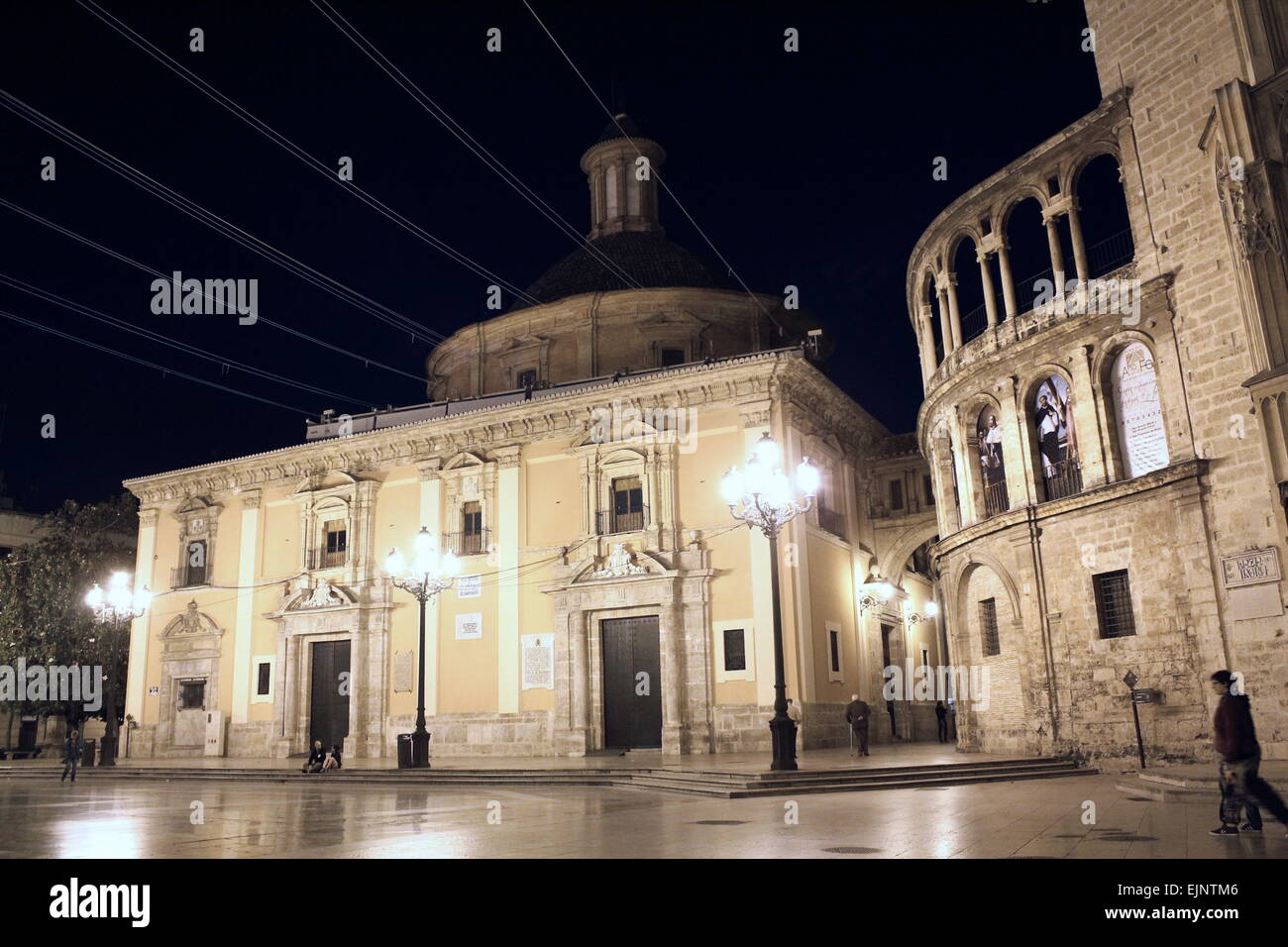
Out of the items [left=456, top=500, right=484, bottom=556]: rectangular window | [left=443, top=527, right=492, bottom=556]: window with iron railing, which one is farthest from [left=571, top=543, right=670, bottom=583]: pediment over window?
[left=456, top=500, right=484, bottom=556]: rectangular window

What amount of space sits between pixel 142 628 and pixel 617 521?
16.7 metres

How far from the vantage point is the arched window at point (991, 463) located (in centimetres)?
Answer: 1994

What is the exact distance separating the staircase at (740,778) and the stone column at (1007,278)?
834cm

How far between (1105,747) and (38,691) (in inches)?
1210

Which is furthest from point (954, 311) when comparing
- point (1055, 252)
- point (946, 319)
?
point (1055, 252)

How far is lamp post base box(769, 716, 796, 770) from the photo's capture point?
1552cm

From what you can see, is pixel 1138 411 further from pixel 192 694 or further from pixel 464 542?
pixel 192 694

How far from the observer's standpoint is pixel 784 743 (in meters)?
15.6

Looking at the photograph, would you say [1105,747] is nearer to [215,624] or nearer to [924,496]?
[924,496]

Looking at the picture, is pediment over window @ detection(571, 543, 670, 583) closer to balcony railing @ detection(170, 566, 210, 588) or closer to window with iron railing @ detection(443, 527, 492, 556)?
window with iron railing @ detection(443, 527, 492, 556)

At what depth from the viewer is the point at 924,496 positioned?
2859cm

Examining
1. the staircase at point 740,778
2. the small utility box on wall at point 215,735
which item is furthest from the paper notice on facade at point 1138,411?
the small utility box on wall at point 215,735

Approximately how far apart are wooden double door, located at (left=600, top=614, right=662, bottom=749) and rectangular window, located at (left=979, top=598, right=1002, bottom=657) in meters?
7.47
